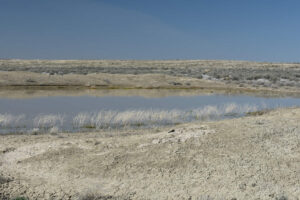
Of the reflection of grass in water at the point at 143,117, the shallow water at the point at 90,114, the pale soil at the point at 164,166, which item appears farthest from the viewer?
the reflection of grass in water at the point at 143,117

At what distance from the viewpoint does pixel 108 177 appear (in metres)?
10.2

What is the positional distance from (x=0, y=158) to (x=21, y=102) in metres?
15.0

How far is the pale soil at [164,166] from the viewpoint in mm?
9406

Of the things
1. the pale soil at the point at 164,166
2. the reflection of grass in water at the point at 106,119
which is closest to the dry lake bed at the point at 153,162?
the pale soil at the point at 164,166

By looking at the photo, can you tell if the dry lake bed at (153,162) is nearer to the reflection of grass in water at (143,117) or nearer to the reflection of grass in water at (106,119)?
the reflection of grass in water at (106,119)

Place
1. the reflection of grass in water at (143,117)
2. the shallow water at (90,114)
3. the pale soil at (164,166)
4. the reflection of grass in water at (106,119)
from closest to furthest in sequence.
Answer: the pale soil at (164,166), the reflection of grass in water at (106,119), the shallow water at (90,114), the reflection of grass in water at (143,117)

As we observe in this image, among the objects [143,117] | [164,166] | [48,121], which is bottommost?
[143,117]

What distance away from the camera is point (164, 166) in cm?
1059

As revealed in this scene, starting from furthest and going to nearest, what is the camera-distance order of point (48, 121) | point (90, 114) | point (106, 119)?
point (90, 114), point (106, 119), point (48, 121)

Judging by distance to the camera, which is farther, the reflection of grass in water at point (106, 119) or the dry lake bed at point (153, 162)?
the reflection of grass in water at point (106, 119)

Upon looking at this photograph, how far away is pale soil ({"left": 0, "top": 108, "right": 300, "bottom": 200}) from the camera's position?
9.41m

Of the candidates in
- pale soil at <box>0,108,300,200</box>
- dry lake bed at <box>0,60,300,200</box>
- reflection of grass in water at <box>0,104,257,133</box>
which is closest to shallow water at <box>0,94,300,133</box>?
reflection of grass in water at <box>0,104,257,133</box>

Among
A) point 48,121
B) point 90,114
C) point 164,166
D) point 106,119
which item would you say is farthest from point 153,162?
point 90,114

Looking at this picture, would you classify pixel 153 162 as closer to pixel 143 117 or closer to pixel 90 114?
pixel 143 117
